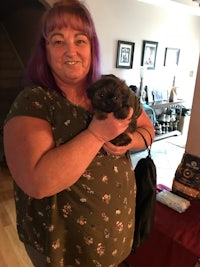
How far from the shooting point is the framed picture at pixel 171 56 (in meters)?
4.14

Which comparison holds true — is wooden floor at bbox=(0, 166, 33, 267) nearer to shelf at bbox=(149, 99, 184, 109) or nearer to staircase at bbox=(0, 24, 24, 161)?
staircase at bbox=(0, 24, 24, 161)

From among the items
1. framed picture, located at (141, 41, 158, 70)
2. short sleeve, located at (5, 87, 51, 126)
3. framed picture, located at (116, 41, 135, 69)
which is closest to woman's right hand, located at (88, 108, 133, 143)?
short sleeve, located at (5, 87, 51, 126)

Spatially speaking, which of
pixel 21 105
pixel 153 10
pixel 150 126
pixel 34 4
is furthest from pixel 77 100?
pixel 153 10

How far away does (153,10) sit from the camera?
3.70 m

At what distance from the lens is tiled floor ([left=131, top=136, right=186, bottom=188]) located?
308 centimetres

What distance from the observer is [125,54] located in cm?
356

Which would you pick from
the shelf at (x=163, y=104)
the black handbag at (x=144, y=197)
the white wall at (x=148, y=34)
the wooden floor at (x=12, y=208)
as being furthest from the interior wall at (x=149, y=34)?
the black handbag at (x=144, y=197)

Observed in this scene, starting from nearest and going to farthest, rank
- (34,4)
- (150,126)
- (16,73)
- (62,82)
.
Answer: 1. (62,82)
2. (150,126)
3. (34,4)
4. (16,73)

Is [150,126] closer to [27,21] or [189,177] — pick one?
[189,177]

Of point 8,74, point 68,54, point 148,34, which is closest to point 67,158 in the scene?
point 68,54

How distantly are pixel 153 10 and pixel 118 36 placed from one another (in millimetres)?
766

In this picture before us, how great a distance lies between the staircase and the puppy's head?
3.31 meters

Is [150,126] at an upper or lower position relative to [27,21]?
lower

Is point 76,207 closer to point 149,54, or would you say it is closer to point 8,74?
point 149,54
